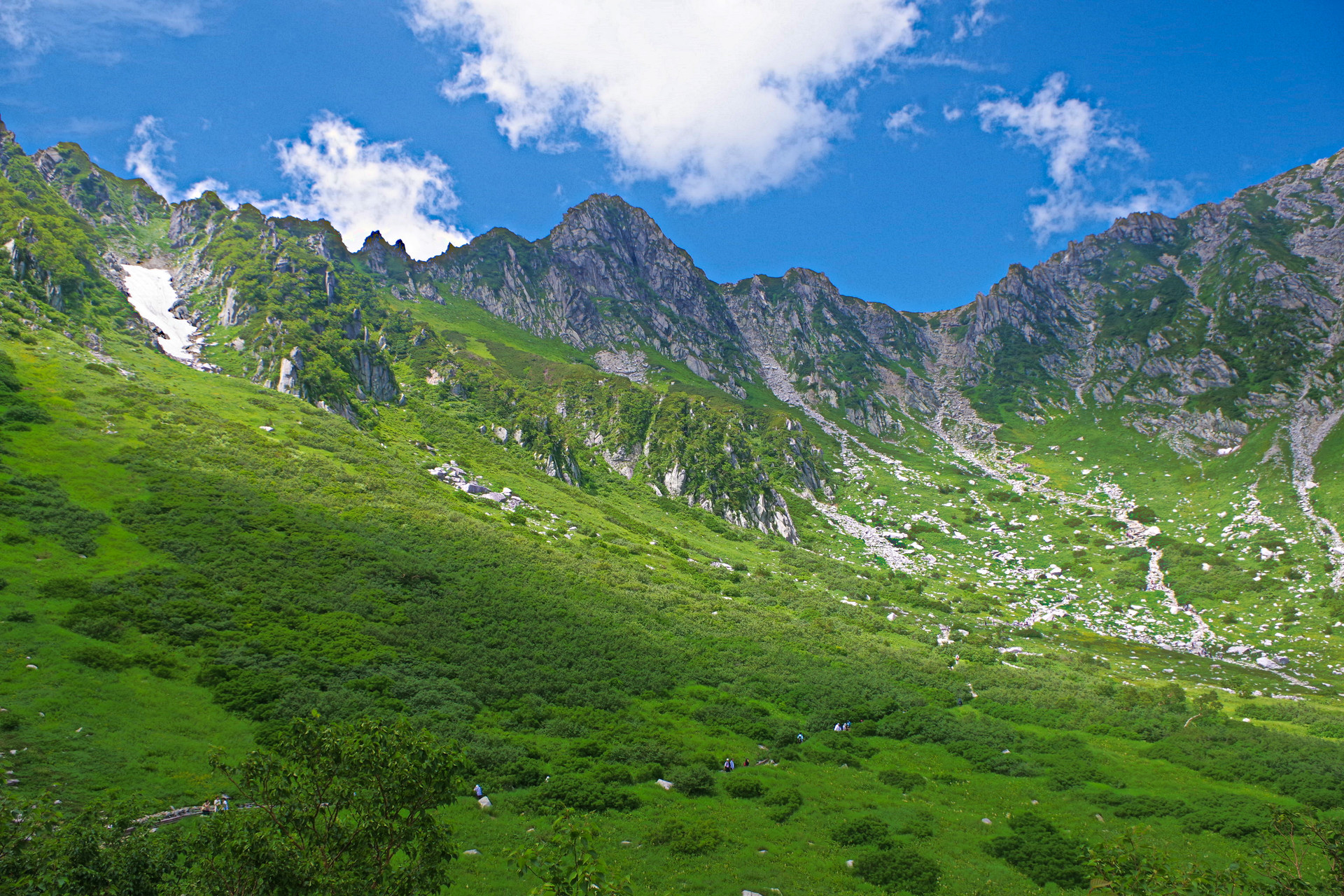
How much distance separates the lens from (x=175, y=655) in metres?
30.2

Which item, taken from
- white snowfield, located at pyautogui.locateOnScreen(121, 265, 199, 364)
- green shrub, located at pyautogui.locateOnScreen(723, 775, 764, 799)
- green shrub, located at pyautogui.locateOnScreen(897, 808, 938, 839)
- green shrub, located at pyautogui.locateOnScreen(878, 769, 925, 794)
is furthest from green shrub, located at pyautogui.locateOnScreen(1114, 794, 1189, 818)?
white snowfield, located at pyautogui.locateOnScreen(121, 265, 199, 364)

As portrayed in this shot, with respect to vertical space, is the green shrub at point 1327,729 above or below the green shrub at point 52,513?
above

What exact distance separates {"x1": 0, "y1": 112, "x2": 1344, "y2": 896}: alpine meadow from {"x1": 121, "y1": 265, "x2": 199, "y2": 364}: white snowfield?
1.26 m

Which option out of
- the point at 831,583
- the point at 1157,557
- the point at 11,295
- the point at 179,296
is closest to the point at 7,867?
the point at 831,583

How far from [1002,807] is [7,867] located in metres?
35.2

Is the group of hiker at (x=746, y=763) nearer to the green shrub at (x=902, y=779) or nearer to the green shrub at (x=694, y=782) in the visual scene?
the green shrub at (x=694, y=782)

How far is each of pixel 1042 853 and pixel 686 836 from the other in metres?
14.3

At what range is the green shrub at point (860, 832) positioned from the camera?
953 inches

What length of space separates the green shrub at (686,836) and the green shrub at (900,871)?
5.50 m

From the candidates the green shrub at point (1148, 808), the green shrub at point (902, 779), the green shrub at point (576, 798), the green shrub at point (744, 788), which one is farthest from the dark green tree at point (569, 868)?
the green shrub at point (1148, 808)

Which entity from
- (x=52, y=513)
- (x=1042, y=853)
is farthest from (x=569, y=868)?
(x=52, y=513)

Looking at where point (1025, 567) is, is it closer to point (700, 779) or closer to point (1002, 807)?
point (1002, 807)

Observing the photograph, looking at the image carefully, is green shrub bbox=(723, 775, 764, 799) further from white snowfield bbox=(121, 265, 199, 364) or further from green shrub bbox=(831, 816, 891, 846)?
white snowfield bbox=(121, 265, 199, 364)

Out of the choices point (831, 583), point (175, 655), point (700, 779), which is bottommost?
point (175, 655)
